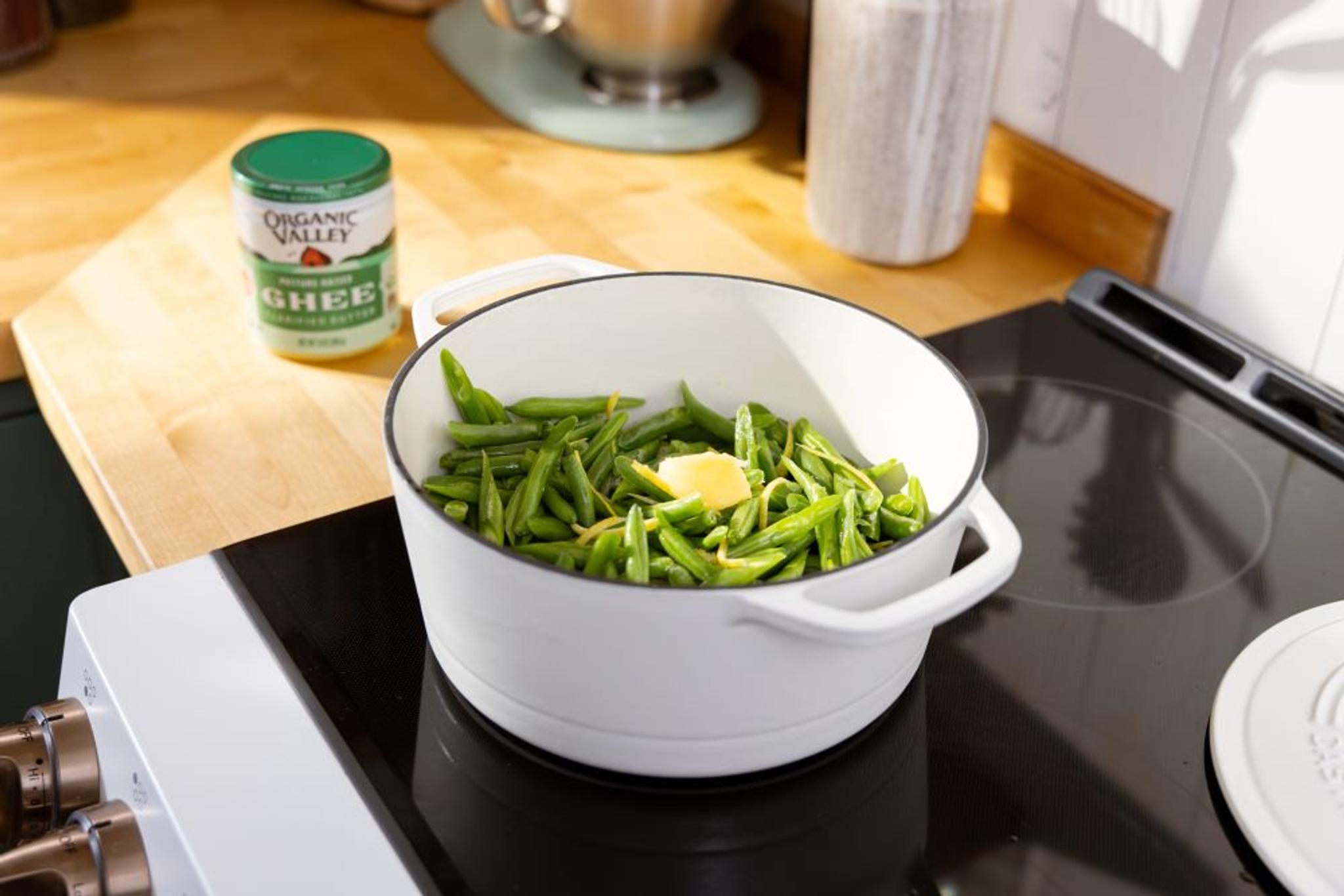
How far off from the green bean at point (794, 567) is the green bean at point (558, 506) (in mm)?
105

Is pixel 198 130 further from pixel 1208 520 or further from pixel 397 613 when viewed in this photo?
pixel 1208 520

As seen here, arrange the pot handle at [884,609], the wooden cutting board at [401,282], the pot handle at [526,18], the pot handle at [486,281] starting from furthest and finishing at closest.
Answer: the pot handle at [526,18] < the wooden cutting board at [401,282] < the pot handle at [486,281] < the pot handle at [884,609]

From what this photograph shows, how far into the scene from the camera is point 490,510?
2.27ft

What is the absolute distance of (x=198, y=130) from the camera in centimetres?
128

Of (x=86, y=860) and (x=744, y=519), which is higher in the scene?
(x=744, y=519)

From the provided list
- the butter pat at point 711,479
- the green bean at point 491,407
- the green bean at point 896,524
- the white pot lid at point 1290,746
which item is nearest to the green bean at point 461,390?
the green bean at point 491,407

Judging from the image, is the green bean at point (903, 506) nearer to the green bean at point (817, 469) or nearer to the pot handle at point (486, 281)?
the green bean at point (817, 469)

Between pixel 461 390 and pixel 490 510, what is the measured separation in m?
0.07

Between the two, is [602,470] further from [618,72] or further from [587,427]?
[618,72]

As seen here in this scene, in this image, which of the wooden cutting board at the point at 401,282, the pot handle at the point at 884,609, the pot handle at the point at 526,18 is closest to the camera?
the pot handle at the point at 884,609

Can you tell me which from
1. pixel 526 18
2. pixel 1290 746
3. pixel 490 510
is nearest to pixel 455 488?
pixel 490 510

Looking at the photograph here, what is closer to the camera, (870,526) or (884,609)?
(884,609)

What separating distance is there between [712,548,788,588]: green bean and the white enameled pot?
0.06 meters

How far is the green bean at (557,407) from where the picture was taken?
30.3 inches
